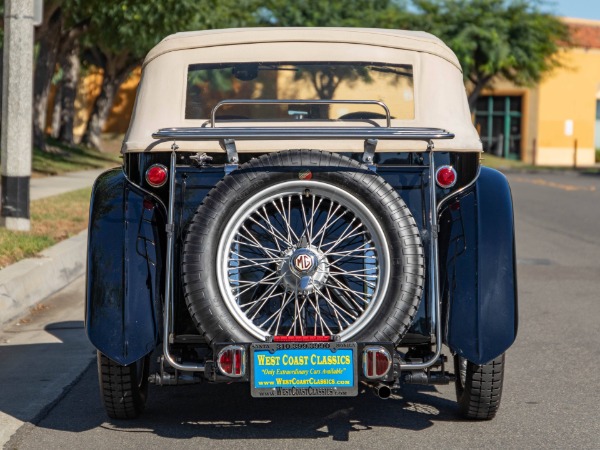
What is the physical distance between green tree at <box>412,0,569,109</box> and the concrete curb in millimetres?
34692

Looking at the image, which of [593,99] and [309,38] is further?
[593,99]

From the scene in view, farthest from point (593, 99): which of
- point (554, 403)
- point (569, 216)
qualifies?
point (554, 403)

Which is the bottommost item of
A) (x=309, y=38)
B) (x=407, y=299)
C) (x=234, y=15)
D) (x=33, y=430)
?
(x=33, y=430)

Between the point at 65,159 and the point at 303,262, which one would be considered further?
the point at 65,159

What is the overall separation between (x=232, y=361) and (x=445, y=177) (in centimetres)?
128

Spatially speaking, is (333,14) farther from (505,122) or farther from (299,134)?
(299,134)

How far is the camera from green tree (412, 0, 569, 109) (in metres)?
44.2

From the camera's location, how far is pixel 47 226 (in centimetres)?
1225

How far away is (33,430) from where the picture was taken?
503cm

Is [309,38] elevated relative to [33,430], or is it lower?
elevated

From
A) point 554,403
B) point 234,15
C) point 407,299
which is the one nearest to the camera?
point 407,299

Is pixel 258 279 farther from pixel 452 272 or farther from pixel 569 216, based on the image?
pixel 569 216

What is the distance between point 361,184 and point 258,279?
61cm

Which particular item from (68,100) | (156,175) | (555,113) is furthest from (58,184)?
(555,113)
